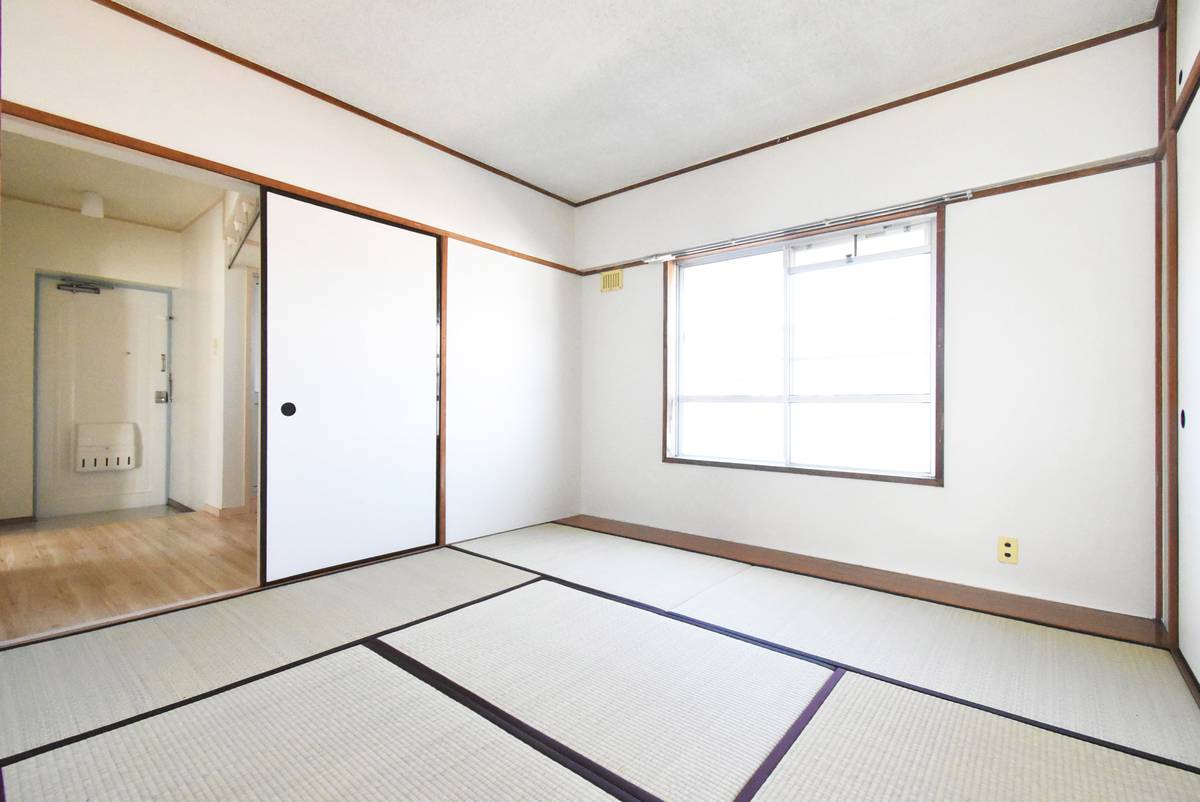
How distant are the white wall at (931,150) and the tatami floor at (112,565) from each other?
3.54 m

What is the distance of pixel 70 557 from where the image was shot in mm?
3342

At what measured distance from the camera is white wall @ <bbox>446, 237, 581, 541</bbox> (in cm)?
370

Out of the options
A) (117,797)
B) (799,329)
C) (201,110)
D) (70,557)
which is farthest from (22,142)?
(799,329)

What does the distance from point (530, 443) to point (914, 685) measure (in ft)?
9.64

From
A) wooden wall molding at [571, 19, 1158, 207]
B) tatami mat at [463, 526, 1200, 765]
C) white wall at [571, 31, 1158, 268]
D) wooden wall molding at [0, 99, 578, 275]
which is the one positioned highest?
wooden wall molding at [571, 19, 1158, 207]

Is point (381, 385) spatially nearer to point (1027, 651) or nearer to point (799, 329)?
point (799, 329)

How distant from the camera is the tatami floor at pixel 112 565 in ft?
8.09

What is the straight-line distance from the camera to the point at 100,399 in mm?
4891

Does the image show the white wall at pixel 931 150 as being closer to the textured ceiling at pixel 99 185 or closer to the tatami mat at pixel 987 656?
the tatami mat at pixel 987 656

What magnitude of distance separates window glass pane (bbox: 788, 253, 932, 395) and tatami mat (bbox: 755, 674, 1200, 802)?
73.9 inches

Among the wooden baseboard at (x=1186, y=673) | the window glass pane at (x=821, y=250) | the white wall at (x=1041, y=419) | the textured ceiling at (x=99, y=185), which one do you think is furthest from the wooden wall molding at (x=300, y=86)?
the wooden baseboard at (x=1186, y=673)

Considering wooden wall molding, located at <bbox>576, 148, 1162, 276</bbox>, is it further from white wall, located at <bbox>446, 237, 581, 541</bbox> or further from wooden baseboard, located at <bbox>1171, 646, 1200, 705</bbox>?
wooden baseboard, located at <bbox>1171, 646, 1200, 705</bbox>

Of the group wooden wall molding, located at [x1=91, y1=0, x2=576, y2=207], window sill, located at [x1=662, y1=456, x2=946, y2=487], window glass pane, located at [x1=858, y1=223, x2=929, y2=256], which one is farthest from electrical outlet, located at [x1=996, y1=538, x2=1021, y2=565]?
wooden wall molding, located at [x1=91, y1=0, x2=576, y2=207]

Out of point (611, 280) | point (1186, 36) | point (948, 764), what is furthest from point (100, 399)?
point (1186, 36)
